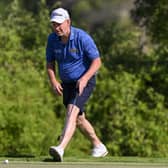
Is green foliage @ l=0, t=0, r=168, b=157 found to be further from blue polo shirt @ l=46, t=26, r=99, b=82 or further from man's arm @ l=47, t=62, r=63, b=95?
blue polo shirt @ l=46, t=26, r=99, b=82

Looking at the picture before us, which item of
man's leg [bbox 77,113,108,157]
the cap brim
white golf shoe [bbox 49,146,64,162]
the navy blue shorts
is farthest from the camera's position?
man's leg [bbox 77,113,108,157]

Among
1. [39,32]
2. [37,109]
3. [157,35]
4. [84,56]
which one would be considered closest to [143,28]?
[157,35]

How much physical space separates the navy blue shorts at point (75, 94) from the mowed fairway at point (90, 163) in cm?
63

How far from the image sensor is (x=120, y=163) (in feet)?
28.9

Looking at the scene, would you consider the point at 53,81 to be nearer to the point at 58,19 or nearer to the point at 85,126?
the point at 85,126

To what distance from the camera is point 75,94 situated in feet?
29.9

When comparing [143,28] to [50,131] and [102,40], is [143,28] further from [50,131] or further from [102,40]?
[50,131]

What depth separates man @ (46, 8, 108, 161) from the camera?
29.0 ft

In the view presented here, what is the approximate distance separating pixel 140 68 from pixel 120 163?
607 centimetres

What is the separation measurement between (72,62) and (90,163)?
1.15m

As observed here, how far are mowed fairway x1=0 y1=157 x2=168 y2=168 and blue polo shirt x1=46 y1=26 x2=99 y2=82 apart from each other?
944 millimetres

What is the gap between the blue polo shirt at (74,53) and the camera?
8.97 m

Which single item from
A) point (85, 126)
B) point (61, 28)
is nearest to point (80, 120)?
point (85, 126)

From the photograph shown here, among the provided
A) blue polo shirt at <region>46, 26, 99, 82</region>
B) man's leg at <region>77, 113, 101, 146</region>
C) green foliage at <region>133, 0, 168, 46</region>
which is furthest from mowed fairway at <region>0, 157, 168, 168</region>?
green foliage at <region>133, 0, 168, 46</region>
